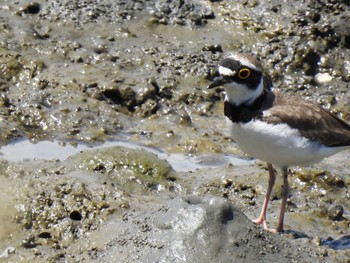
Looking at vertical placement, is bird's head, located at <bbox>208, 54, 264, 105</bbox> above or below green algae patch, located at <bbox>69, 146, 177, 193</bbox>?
above

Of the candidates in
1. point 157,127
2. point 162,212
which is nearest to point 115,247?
point 162,212

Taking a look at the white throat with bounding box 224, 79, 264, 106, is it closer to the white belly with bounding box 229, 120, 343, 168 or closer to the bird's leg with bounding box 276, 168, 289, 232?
the white belly with bounding box 229, 120, 343, 168

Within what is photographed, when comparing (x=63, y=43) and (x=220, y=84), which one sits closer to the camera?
(x=220, y=84)

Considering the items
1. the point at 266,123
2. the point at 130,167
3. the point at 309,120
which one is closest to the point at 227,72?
the point at 266,123

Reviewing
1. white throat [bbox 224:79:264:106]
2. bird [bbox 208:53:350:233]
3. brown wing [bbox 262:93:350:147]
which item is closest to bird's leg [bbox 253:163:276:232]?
bird [bbox 208:53:350:233]

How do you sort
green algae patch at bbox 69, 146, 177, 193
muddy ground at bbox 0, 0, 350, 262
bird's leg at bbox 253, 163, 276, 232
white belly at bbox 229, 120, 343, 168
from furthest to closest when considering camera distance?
green algae patch at bbox 69, 146, 177, 193 < bird's leg at bbox 253, 163, 276, 232 < white belly at bbox 229, 120, 343, 168 < muddy ground at bbox 0, 0, 350, 262

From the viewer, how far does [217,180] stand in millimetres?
9156

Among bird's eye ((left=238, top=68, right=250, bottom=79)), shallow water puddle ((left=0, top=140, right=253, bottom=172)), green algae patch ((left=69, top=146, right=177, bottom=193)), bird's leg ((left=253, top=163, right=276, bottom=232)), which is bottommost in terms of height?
shallow water puddle ((left=0, top=140, right=253, bottom=172))

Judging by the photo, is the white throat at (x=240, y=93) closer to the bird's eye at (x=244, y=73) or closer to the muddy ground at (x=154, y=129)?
the bird's eye at (x=244, y=73)

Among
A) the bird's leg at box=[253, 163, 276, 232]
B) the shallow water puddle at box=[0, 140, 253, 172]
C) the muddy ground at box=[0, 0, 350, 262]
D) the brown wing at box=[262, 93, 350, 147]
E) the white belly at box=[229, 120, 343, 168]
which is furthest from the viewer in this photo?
the shallow water puddle at box=[0, 140, 253, 172]

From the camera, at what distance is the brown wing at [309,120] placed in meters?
8.10

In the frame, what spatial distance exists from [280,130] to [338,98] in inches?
135

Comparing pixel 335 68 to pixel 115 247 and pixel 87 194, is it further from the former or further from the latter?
pixel 115 247

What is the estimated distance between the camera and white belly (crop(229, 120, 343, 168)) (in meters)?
7.96
